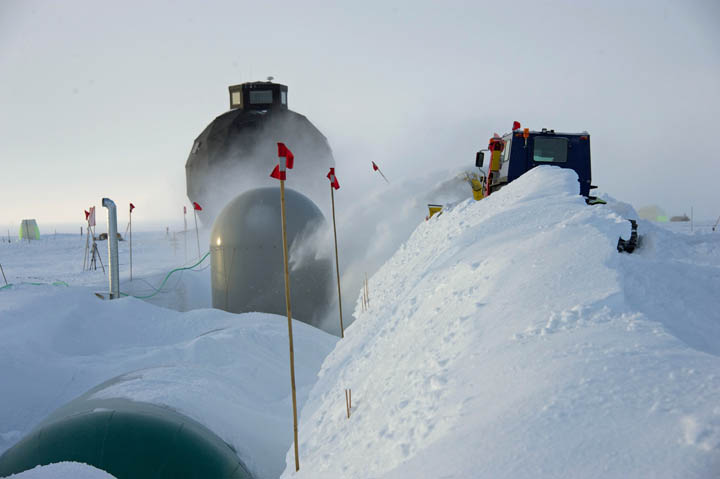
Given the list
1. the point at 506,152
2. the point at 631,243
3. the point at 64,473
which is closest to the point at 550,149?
the point at 506,152

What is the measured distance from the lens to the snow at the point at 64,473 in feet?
10.1

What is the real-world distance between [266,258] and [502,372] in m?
10.3

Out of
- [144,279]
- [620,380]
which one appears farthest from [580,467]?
[144,279]

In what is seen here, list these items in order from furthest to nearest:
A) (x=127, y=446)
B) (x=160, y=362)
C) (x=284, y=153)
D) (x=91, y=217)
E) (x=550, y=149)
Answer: (x=91, y=217), (x=550, y=149), (x=160, y=362), (x=127, y=446), (x=284, y=153)

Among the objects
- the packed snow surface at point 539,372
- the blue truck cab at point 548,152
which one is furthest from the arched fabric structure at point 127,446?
the blue truck cab at point 548,152

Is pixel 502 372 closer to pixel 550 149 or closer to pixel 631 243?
pixel 631 243

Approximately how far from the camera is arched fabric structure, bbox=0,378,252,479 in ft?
15.0

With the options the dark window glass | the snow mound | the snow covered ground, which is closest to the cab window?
the snow covered ground

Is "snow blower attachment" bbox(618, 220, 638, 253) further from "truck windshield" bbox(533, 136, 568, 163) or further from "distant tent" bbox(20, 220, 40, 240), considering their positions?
"distant tent" bbox(20, 220, 40, 240)

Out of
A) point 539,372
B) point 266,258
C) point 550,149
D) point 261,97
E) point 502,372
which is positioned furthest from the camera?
point 261,97

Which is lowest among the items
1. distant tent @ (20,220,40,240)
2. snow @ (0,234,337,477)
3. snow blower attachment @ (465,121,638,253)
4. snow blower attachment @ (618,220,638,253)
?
distant tent @ (20,220,40,240)

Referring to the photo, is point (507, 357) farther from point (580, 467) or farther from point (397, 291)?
point (397, 291)

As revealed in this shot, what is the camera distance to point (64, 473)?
3137mm

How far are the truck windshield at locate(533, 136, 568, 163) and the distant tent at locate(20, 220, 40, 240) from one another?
1954 inches
